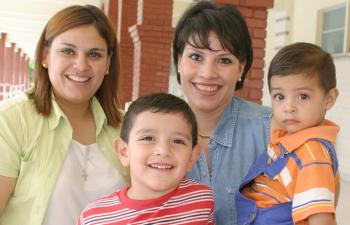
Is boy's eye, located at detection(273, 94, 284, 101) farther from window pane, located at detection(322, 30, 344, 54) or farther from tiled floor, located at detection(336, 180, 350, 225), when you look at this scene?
window pane, located at detection(322, 30, 344, 54)

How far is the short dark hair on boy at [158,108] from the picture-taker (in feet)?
6.63

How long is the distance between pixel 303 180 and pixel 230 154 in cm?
57

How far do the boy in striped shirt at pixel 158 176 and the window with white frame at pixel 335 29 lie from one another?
9378 millimetres

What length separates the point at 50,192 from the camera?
2.25 metres

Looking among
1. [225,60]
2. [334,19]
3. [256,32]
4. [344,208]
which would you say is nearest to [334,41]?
[334,19]

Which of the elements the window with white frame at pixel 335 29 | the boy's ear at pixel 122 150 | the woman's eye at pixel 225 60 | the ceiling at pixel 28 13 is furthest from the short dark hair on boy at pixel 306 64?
the ceiling at pixel 28 13

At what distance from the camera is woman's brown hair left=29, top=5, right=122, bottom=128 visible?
236 cm

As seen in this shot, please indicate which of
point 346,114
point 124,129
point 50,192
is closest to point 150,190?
point 124,129

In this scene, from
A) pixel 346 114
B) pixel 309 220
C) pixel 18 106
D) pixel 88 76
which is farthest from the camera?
pixel 346 114

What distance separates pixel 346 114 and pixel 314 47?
30.3 feet

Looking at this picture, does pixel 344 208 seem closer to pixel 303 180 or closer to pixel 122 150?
pixel 303 180

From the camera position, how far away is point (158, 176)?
6.27 ft

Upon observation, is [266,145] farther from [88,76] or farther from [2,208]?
[2,208]

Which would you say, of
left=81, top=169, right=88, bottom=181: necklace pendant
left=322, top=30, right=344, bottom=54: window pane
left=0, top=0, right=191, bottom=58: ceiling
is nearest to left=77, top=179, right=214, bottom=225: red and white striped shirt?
left=81, top=169, right=88, bottom=181: necklace pendant
